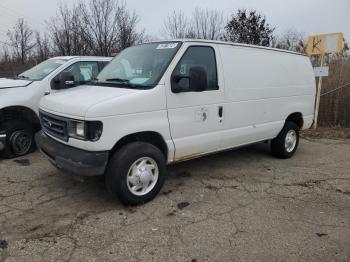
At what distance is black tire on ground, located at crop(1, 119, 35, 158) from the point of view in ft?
19.6

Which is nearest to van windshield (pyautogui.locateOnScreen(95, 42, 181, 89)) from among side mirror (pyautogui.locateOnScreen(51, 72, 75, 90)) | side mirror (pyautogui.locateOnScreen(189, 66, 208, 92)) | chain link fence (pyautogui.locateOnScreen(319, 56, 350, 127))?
side mirror (pyautogui.locateOnScreen(189, 66, 208, 92))

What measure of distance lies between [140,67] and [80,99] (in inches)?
38.8

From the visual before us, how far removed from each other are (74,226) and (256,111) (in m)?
3.31

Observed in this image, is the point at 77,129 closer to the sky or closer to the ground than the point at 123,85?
closer to the ground

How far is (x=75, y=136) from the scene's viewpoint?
3801mm

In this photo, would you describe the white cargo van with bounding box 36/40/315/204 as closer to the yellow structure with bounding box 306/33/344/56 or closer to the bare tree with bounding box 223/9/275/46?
the yellow structure with bounding box 306/33/344/56

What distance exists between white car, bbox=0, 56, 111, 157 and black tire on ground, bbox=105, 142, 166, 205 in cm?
271

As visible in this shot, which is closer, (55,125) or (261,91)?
(55,125)

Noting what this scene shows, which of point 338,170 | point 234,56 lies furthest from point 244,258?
point 338,170

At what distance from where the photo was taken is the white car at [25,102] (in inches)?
234

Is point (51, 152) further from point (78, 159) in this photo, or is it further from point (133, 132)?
point (133, 132)

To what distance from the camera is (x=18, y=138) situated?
240 inches

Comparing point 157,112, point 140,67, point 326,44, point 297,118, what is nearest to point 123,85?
point 140,67

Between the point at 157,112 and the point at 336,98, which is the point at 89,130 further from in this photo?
the point at 336,98
